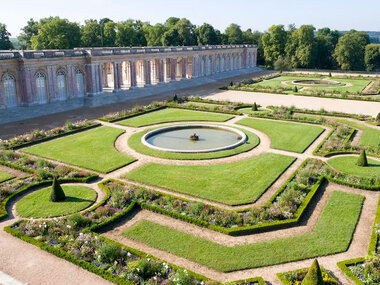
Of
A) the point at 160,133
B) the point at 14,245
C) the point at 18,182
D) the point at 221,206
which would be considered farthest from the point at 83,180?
the point at 160,133

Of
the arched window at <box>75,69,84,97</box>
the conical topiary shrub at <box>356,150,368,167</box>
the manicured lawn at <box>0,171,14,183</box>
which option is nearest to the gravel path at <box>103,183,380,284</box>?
the conical topiary shrub at <box>356,150,368,167</box>

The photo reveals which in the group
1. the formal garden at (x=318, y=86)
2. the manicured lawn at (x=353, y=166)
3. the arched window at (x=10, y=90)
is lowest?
the manicured lawn at (x=353, y=166)

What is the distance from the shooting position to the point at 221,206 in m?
20.9

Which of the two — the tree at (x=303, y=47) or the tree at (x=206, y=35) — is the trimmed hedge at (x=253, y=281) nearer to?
the tree at (x=303, y=47)

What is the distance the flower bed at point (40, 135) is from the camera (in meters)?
31.2

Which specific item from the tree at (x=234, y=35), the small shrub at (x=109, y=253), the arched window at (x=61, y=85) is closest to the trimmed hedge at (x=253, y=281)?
the small shrub at (x=109, y=253)

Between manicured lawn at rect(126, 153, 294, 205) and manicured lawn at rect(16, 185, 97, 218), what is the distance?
3748mm

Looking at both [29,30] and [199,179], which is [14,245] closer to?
[199,179]

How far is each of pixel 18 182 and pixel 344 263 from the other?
19823 mm

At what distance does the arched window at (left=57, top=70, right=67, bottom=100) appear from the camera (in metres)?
49.2

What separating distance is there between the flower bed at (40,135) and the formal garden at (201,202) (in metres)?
0.12

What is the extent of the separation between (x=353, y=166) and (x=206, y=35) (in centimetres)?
9037

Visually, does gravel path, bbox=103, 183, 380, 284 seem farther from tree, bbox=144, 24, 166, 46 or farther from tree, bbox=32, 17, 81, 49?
tree, bbox=144, 24, 166, 46

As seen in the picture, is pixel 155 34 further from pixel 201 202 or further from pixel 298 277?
pixel 298 277
